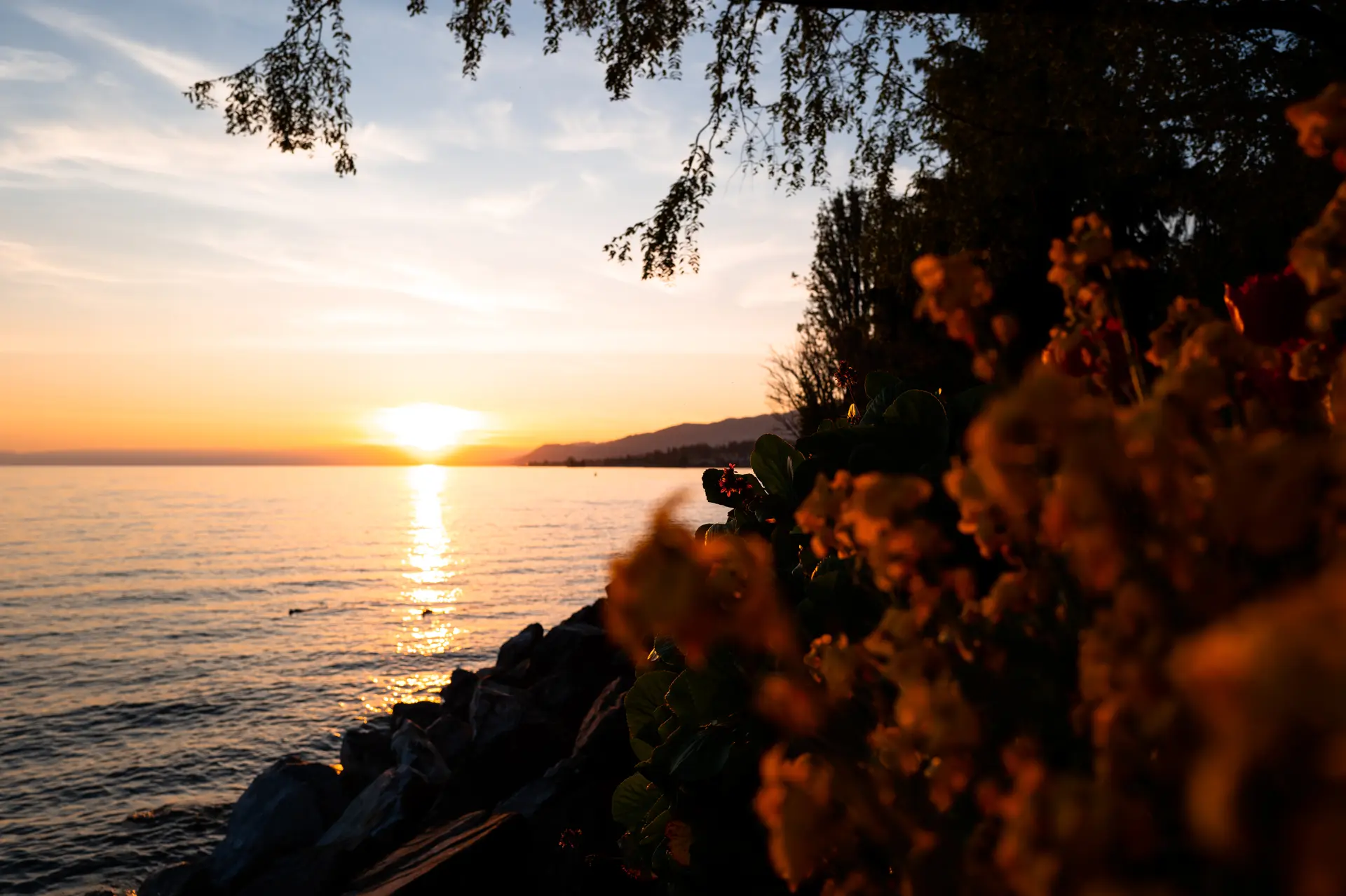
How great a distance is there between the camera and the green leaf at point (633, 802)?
3.32 metres

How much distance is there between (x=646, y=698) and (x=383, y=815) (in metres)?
5.54

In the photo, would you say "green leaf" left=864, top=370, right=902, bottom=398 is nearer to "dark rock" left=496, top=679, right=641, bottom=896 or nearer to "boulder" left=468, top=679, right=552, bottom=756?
"dark rock" left=496, top=679, right=641, bottom=896

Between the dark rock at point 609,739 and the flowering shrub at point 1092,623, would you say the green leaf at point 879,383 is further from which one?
the dark rock at point 609,739

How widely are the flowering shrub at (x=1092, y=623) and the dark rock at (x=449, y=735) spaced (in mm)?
9635

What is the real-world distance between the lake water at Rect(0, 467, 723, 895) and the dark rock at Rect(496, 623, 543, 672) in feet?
10.7

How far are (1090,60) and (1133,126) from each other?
1.30 m

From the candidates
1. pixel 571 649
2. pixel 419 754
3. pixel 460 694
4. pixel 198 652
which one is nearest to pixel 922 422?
pixel 419 754

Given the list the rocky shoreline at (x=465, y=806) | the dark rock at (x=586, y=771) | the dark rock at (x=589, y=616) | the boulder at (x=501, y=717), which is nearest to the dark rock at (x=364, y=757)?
the rocky shoreline at (x=465, y=806)

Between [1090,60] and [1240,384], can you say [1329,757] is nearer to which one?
[1240,384]

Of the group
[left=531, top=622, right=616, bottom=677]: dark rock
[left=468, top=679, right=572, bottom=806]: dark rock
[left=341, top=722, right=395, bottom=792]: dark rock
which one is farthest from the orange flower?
[left=341, top=722, right=395, bottom=792]: dark rock

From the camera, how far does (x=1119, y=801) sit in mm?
797

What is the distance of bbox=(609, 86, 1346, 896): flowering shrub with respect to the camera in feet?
1.97

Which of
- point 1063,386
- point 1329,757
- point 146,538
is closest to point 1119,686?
point 1063,386

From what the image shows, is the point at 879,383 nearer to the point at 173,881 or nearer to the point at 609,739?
the point at 609,739
